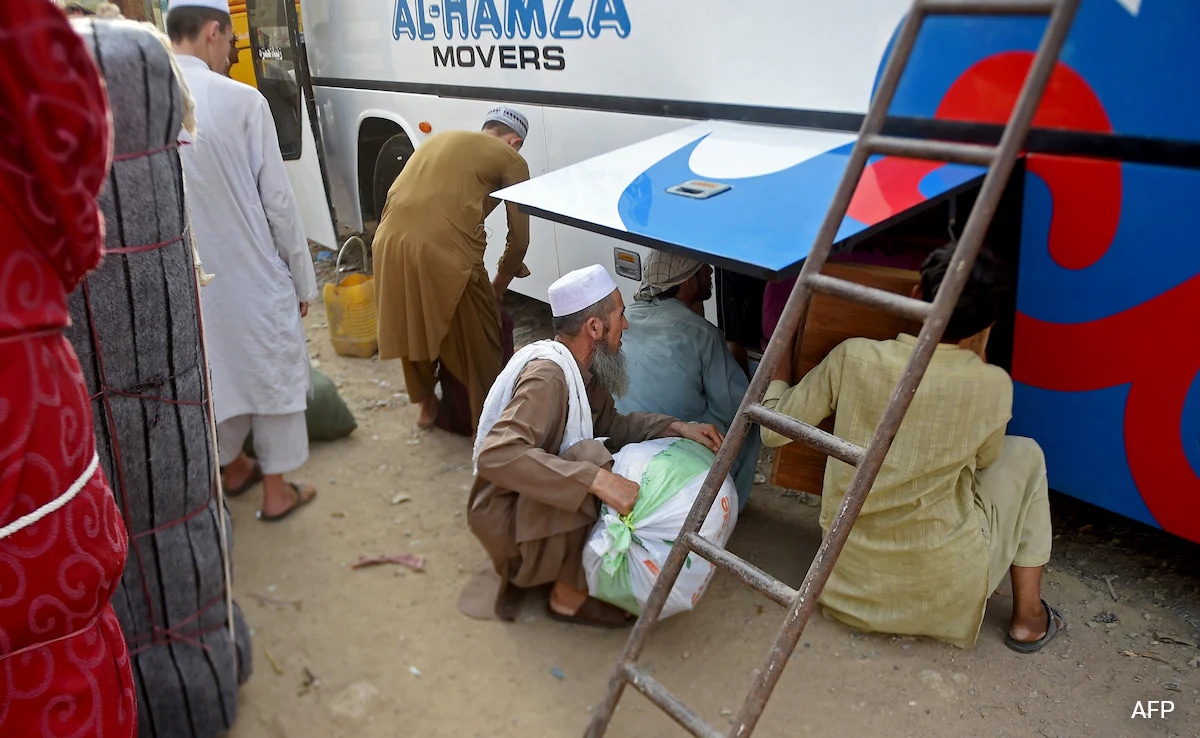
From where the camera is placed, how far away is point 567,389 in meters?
2.84

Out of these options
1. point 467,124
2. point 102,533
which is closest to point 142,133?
point 102,533

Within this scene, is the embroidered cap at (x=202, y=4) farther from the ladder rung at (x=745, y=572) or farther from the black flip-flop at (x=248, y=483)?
the ladder rung at (x=745, y=572)

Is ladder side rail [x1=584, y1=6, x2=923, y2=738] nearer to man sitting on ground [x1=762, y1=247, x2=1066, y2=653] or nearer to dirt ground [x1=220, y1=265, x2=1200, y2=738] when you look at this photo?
dirt ground [x1=220, y1=265, x2=1200, y2=738]

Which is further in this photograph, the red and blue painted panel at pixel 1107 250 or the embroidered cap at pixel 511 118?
the embroidered cap at pixel 511 118

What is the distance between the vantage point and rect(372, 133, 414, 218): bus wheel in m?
5.66

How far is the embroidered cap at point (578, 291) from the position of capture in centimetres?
291

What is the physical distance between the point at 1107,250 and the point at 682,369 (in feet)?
4.69

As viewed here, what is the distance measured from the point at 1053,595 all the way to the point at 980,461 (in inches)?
27.1

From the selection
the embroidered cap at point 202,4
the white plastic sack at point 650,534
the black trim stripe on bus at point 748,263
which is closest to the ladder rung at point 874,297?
the black trim stripe on bus at point 748,263

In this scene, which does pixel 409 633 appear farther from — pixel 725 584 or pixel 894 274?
pixel 894 274

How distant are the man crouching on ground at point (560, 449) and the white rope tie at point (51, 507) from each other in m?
1.36

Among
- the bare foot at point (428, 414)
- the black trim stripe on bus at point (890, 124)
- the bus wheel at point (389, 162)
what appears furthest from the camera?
the bus wheel at point (389, 162)

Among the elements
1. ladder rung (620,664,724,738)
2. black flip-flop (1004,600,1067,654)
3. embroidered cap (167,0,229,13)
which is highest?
embroidered cap (167,0,229,13)

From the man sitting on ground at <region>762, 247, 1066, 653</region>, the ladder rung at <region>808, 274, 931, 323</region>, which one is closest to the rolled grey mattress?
the ladder rung at <region>808, 274, 931, 323</region>
